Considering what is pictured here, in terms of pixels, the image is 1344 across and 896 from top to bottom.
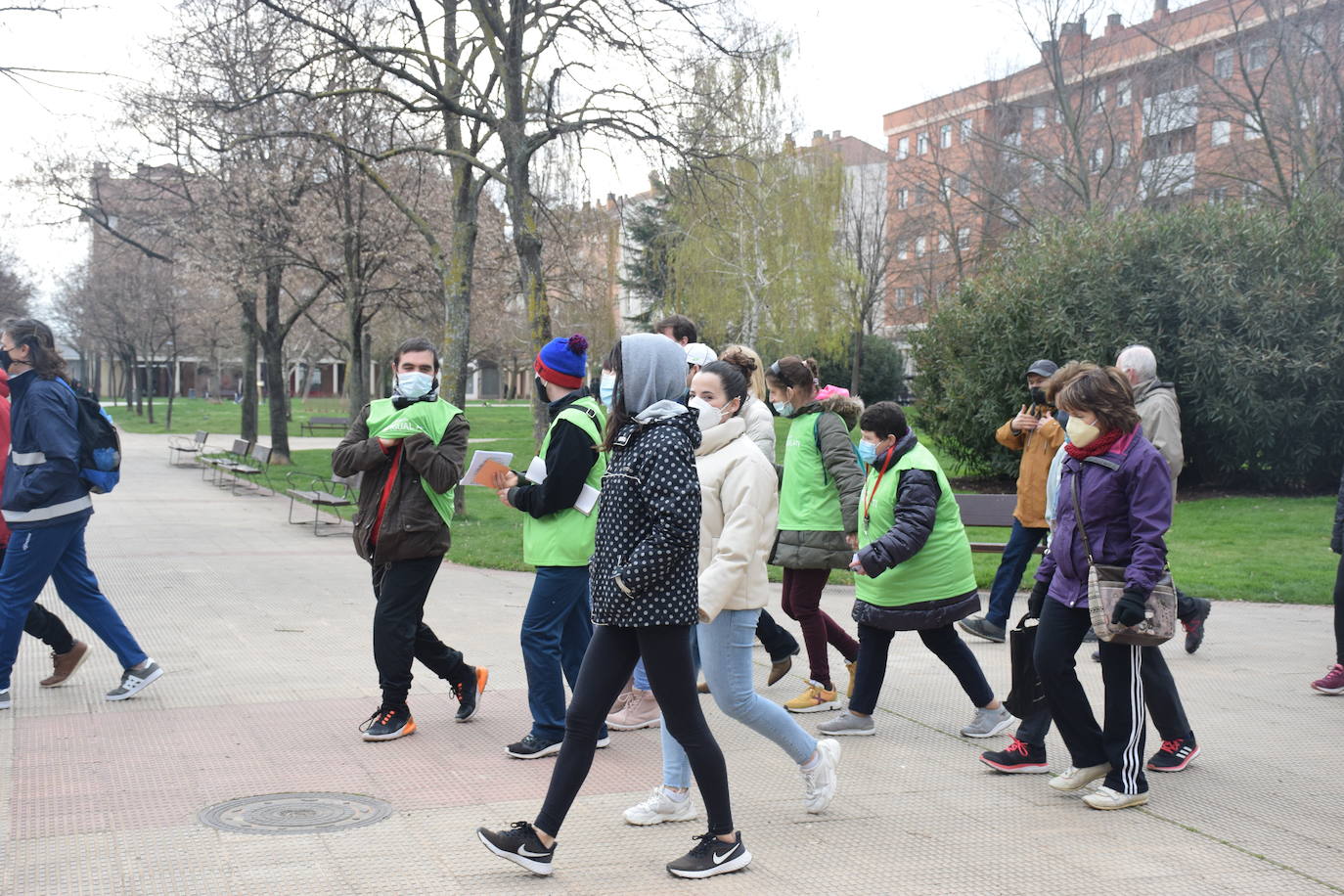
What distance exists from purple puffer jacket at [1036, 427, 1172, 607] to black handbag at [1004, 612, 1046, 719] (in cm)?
42

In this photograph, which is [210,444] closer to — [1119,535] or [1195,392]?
[1195,392]

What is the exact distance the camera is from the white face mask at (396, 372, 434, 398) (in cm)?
565

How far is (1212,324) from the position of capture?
58.7 ft

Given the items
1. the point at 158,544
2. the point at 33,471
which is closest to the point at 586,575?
the point at 33,471

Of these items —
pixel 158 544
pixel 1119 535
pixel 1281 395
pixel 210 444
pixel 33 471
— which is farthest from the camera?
pixel 210 444

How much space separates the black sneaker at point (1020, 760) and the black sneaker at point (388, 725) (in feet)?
8.69

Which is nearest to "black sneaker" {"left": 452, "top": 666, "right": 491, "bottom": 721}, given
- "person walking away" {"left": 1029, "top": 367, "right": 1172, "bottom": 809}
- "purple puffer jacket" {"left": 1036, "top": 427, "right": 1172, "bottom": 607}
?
"person walking away" {"left": 1029, "top": 367, "right": 1172, "bottom": 809}

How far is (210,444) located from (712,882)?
35.8 m

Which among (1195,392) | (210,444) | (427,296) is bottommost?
(210,444)

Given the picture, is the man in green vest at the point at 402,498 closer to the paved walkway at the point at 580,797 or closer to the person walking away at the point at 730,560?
the paved walkway at the point at 580,797

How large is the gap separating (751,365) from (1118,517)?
2.25 metres

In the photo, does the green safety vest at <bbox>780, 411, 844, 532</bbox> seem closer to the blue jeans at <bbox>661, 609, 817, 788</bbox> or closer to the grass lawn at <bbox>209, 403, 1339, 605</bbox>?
the blue jeans at <bbox>661, 609, 817, 788</bbox>

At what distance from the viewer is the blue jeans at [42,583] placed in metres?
6.17

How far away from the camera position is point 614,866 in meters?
4.14
